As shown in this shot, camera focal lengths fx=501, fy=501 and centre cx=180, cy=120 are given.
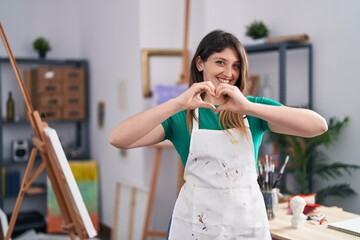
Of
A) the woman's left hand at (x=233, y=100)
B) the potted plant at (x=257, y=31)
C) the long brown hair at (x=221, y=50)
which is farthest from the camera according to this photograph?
the potted plant at (x=257, y=31)

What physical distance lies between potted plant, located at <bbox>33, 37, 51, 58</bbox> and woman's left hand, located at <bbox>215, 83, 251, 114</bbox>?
3807mm

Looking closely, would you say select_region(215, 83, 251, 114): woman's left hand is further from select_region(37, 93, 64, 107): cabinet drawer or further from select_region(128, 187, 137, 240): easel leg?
select_region(37, 93, 64, 107): cabinet drawer

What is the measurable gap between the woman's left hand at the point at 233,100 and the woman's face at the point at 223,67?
0.10m

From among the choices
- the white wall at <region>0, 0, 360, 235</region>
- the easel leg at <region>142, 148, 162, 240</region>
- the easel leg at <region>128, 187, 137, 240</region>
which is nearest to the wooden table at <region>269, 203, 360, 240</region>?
the white wall at <region>0, 0, 360, 235</region>

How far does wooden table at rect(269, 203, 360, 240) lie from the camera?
1986mm

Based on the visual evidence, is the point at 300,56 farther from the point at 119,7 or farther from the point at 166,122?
the point at 166,122

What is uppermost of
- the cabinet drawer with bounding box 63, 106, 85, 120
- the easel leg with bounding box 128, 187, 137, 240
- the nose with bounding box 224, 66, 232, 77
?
the nose with bounding box 224, 66, 232, 77

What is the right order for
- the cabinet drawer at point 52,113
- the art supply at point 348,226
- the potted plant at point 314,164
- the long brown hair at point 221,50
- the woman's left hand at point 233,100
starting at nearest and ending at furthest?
the woman's left hand at point 233,100, the long brown hair at point 221,50, the art supply at point 348,226, the potted plant at point 314,164, the cabinet drawer at point 52,113

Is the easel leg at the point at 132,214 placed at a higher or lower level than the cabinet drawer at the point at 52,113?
lower

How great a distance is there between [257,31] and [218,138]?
222 cm

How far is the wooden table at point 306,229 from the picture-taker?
199 centimetres

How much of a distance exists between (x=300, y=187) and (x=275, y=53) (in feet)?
3.42

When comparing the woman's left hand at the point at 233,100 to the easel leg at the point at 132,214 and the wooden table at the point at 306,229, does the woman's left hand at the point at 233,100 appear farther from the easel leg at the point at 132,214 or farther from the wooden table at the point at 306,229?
the easel leg at the point at 132,214

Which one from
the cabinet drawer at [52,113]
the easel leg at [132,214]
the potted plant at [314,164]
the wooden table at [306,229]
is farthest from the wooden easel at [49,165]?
the cabinet drawer at [52,113]
